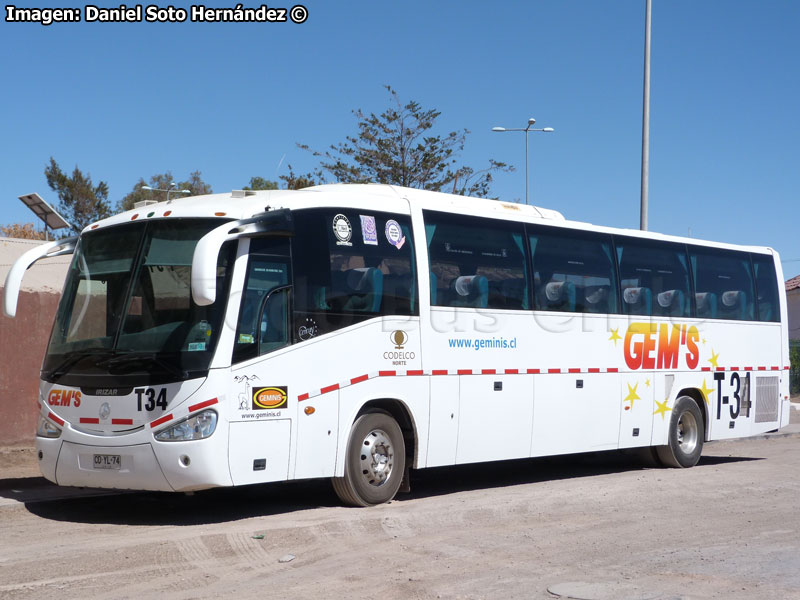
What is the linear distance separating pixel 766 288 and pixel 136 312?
11.8 m

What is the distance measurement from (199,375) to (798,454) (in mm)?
12681

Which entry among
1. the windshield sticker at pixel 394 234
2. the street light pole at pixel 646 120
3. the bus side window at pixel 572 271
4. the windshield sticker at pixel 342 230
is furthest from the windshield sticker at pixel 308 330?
the street light pole at pixel 646 120

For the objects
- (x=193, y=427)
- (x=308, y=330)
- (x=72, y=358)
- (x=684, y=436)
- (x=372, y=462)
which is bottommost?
(x=684, y=436)

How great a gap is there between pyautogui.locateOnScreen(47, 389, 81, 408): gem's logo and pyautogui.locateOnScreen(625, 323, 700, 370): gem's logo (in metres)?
8.08

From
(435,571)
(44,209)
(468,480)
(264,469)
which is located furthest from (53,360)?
(44,209)

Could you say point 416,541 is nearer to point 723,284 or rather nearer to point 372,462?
point 372,462

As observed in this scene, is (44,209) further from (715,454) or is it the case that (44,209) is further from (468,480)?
(715,454)

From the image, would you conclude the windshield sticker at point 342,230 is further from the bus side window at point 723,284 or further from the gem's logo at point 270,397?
the bus side window at point 723,284

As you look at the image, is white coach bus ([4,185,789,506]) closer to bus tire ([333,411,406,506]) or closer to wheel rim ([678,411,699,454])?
bus tire ([333,411,406,506])

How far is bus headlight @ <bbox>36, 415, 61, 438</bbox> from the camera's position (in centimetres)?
1044

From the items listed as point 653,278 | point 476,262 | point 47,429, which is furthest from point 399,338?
point 653,278

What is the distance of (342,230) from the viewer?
36.3 ft

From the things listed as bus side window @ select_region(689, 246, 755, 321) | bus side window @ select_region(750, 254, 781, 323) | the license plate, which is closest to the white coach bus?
the license plate

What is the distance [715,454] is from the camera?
63.9 ft
